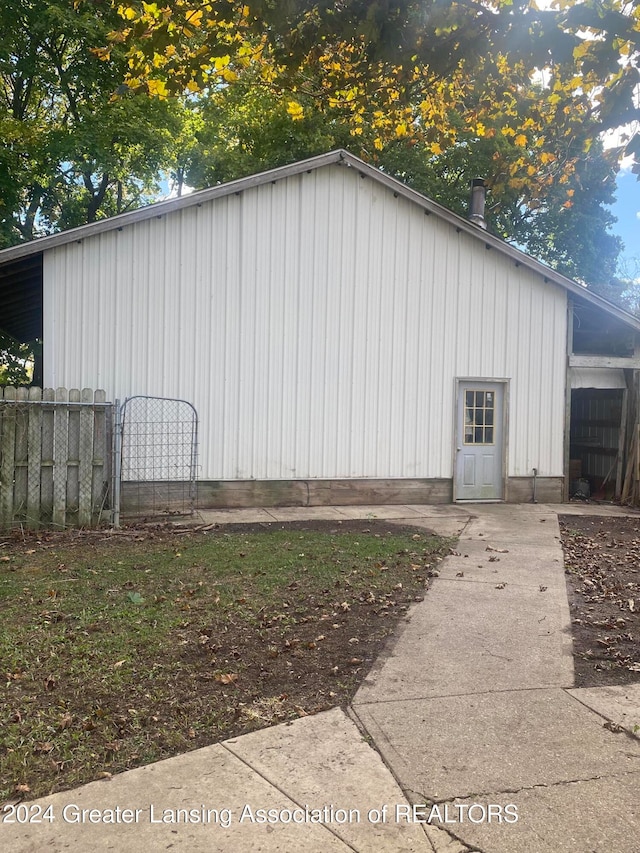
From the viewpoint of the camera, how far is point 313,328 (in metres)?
11.8

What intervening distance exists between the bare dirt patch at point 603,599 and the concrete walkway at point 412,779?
21cm

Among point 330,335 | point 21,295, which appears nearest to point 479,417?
point 330,335

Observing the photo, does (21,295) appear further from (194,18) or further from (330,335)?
(194,18)

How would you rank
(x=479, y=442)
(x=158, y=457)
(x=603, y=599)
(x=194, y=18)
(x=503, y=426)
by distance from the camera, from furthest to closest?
(x=503, y=426) → (x=479, y=442) → (x=158, y=457) → (x=603, y=599) → (x=194, y=18)

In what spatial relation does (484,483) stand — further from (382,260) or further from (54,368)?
(54,368)

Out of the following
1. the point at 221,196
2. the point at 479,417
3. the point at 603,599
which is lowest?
the point at 603,599

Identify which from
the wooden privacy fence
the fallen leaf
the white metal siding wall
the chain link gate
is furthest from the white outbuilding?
the fallen leaf

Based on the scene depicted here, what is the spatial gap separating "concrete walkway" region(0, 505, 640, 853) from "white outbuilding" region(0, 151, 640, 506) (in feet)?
23.6

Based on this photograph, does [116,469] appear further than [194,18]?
Yes

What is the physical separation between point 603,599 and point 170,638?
4.09 meters

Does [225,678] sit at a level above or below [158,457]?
below

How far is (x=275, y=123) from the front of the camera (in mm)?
24297

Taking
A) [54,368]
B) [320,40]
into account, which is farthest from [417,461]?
[320,40]

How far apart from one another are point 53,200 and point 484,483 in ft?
62.3
